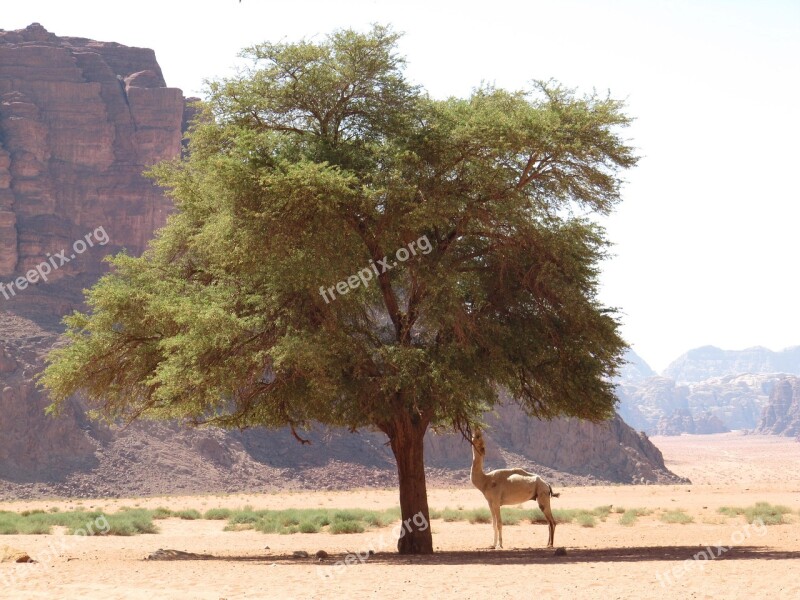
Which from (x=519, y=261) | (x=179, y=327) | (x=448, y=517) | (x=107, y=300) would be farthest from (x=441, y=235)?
(x=448, y=517)

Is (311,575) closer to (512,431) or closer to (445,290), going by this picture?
(445,290)

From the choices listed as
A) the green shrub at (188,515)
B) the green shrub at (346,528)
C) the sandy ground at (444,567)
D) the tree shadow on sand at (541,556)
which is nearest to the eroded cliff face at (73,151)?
the green shrub at (188,515)

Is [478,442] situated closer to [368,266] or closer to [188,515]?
[368,266]

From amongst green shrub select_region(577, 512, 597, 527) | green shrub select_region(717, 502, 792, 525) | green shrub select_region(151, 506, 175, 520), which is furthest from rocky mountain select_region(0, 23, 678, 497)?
green shrub select_region(717, 502, 792, 525)

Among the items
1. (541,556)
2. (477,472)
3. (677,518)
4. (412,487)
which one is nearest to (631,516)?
(677,518)

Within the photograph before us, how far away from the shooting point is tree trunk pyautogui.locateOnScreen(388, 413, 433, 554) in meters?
20.2

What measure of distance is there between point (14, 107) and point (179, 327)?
304 ft

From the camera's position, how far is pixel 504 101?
1995 cm

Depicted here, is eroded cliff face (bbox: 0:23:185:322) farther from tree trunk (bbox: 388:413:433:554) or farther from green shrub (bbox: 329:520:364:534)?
tree trunk (bbox: 388:413:433:554)

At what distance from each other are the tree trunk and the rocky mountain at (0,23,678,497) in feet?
177

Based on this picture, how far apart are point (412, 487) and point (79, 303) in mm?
75138

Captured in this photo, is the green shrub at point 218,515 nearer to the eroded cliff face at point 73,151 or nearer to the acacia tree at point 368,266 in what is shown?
the acacia tree at point 368,266

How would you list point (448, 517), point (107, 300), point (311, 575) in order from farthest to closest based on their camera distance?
1. point (448, 517)
2. point (107, 300)
3. point (311, 575)

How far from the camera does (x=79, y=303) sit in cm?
8875
